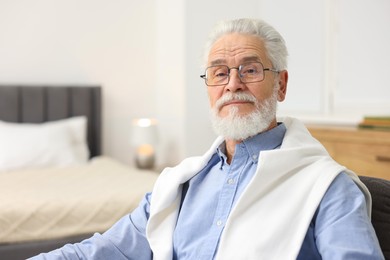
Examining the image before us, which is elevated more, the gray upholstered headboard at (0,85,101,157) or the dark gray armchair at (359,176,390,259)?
the gray upholstered headboard at (0,85,101,157)

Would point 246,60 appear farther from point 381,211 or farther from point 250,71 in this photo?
point 381,211

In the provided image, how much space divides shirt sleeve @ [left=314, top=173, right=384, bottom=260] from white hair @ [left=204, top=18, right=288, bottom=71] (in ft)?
1.49

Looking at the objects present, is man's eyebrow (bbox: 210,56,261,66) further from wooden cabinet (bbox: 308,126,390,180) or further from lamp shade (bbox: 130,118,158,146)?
lamp shade (bbox: 130,118,158,146)

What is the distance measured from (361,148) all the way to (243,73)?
1656 mm

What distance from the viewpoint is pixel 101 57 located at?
163 inches

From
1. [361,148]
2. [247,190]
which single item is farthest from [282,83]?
[361,148]

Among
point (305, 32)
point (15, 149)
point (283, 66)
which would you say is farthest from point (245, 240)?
point (305, 32)

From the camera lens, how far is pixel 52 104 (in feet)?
12.6

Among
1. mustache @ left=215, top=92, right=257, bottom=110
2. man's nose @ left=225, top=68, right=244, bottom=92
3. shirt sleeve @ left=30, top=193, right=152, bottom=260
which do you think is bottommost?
shirt sleeve @ left=30, top=193, right=152, bottom=260

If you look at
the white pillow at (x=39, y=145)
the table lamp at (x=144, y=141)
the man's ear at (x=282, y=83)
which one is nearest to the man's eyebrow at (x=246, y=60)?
the man's ear at (x=282, y=83)

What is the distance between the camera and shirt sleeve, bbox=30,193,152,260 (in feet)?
4.41

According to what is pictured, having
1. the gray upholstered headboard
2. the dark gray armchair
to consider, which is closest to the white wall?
the gray upholstered headboard

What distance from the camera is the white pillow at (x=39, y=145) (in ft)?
10.8

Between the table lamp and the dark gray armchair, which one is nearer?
the dark gray armchair
